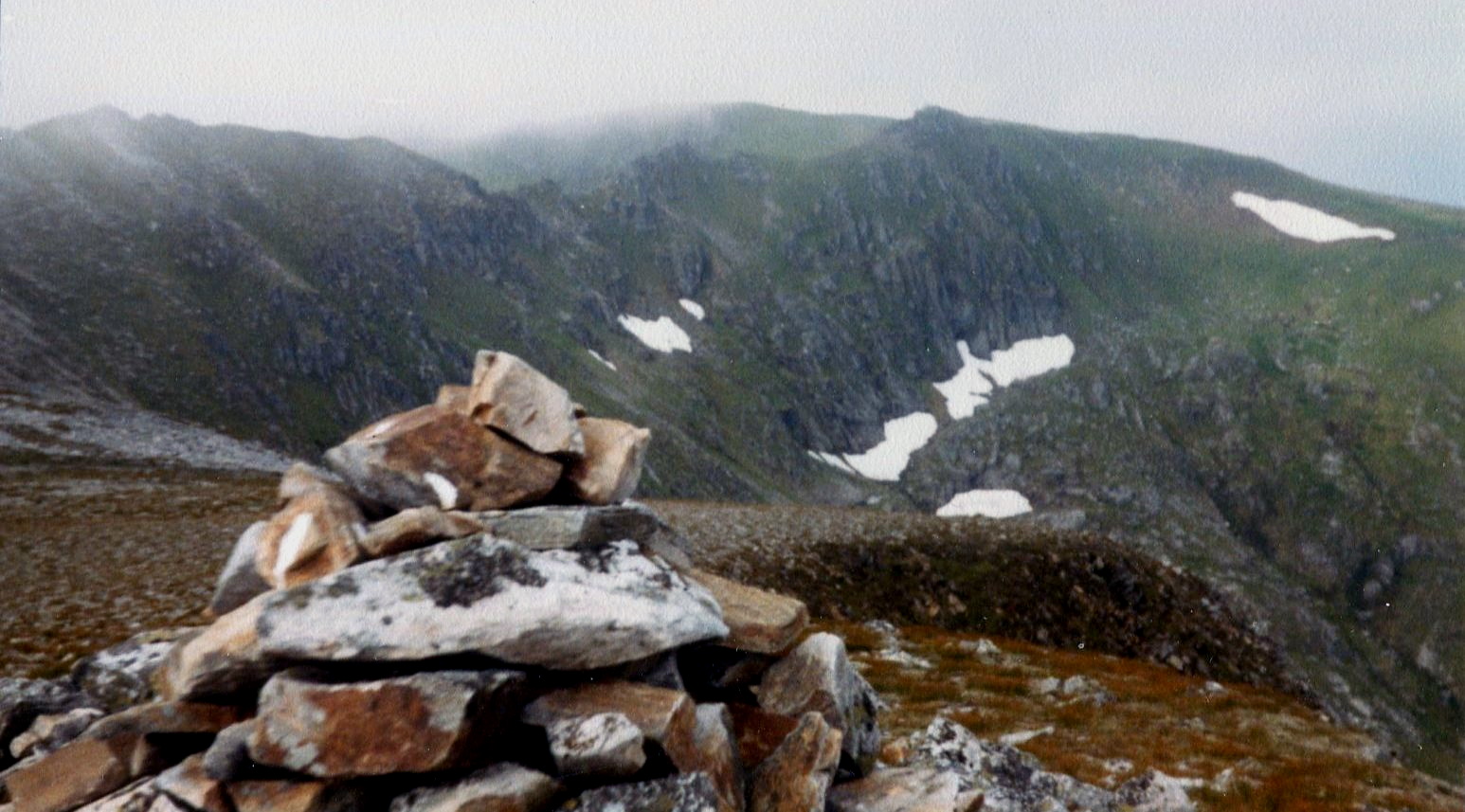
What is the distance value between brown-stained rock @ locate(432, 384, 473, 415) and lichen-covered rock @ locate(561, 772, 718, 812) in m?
6.44

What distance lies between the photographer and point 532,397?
12.8 meters

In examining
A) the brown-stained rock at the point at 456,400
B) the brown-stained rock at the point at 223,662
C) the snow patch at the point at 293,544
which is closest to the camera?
the brown-stained rock at the point at 223,662

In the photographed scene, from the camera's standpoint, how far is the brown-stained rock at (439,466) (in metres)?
12.0

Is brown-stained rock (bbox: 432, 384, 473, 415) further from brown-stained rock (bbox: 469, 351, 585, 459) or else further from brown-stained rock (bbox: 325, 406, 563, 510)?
brown-stained rock (bbox: 325, 406, 563, 510)

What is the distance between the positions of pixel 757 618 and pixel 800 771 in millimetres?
2791

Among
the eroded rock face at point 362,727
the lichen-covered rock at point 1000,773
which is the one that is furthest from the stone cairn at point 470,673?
the lichen-covered rock at point 1000,773

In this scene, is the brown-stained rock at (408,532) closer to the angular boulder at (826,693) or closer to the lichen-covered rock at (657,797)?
the lichen-covered rock at (657,797)

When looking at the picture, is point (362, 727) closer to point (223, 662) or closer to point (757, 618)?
point (223, 662)

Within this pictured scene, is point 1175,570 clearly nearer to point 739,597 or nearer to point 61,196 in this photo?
point 739,597

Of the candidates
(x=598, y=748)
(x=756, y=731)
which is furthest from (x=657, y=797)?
(x=756, y=731)

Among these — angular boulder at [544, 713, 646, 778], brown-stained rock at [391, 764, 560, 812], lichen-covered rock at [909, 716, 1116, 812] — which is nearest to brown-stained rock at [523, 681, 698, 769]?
angular boulder at [544, 713, 646, 778]

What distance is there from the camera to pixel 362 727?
9164 millimetres

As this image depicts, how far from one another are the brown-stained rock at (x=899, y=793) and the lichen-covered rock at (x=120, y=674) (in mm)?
10622

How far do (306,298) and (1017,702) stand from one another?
169m
